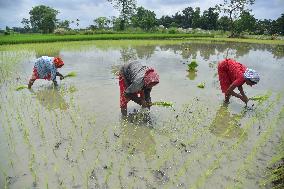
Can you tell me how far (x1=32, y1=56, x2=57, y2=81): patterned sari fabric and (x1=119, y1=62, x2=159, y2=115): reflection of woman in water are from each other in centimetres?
274

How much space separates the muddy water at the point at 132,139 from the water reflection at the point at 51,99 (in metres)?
0.02

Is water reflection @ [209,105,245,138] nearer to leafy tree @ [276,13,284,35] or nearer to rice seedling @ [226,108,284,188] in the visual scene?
rice seedling @ [226,108,284,188]

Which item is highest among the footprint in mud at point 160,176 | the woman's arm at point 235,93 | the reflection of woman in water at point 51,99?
the woman's arm at point 235,93

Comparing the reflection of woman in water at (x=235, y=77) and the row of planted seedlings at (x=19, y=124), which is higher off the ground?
the reflection of woman in water at (x=235, y=77)

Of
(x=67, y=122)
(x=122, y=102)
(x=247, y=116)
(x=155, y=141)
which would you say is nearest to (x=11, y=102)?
(x=67, y=122)

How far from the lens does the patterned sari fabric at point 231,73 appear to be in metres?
5.87

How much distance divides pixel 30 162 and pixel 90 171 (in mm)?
803

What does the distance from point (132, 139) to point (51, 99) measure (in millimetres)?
2870

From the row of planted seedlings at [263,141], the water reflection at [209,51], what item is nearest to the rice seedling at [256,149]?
the row of planted seedlings at [263,141]

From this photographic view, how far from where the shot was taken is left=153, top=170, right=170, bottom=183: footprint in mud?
3.41 metres

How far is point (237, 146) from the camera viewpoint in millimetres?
4344

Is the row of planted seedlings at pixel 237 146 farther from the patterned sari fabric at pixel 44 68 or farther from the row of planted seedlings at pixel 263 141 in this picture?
the patterned sari fabric at pixel 44 68

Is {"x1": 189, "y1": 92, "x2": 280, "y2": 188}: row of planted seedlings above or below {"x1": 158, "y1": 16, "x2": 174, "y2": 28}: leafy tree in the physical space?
below

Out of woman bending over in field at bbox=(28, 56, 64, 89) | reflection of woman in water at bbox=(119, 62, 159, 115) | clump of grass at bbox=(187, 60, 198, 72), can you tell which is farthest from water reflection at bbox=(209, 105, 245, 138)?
clump of grass at bbox=(187, 60, 198, 72)
